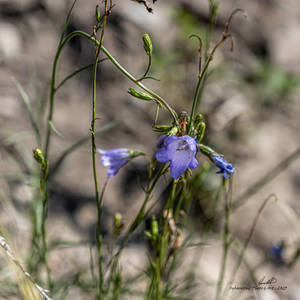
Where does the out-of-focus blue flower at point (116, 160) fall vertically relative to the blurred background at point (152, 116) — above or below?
above

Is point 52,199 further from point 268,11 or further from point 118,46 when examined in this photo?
point 268,11

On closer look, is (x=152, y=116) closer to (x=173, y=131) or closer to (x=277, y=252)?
(x=277, y=252)

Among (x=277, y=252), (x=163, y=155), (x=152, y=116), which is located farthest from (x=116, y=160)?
(x=152, y=116)

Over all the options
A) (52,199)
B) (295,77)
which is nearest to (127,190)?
(52,199)

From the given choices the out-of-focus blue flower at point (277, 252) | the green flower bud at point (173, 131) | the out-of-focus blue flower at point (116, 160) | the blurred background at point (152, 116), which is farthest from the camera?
the blurred background at point (152, 116)

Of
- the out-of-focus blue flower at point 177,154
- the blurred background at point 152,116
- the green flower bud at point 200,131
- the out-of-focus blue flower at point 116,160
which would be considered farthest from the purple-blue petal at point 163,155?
the blurred background at point 152,116

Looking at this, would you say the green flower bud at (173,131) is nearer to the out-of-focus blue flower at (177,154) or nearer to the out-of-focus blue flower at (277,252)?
the out-of-focus blue flower at (177,154)

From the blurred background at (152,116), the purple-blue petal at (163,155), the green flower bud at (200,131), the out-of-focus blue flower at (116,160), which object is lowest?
the blurred background at (152,116)
